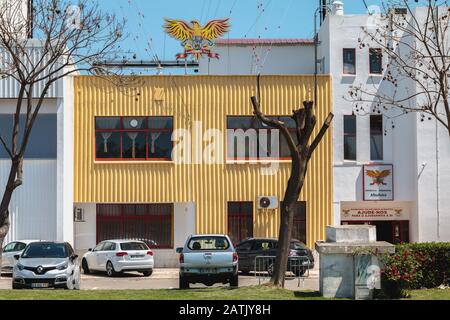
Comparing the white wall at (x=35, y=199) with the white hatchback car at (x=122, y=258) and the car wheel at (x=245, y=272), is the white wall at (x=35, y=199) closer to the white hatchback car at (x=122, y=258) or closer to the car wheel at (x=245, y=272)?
the white hatchback car at (x=122, y=258)

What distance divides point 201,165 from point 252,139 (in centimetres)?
257

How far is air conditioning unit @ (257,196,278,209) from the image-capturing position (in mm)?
37250

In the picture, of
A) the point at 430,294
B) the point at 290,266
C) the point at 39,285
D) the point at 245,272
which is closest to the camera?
the point at 430,294

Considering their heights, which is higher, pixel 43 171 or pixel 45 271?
pixel 43 171

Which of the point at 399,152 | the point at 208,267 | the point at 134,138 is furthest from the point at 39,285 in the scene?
the point at 399,152

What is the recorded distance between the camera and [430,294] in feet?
64.4

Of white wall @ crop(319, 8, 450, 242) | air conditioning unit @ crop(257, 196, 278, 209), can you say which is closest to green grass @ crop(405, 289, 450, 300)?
white wall @ crop(319, 8, 450, 242)

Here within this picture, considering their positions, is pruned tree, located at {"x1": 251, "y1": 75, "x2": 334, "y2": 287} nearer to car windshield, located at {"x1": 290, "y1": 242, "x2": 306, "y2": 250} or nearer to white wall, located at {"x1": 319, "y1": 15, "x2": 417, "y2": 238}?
car windshield, located at {"x1": 290, "y1": 242, "x2": 306, "y2": 250}

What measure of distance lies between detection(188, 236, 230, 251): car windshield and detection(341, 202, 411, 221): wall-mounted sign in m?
13.7

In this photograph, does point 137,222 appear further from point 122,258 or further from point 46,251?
point 46,251

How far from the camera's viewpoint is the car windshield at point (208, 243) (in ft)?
82.6

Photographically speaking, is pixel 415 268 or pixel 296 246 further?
pixel 296 246

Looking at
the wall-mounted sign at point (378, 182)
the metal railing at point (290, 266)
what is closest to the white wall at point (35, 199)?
the metal railing at point (290, 266)
